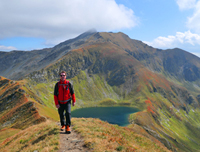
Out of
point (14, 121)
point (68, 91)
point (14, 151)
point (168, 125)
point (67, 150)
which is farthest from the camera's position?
point (168, 125)

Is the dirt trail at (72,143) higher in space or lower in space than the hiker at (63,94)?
lower

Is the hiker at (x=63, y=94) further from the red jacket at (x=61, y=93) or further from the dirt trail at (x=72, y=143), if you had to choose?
the dirt trail at (x=72, y=143)

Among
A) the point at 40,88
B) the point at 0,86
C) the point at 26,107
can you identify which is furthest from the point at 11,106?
the point at 40,88

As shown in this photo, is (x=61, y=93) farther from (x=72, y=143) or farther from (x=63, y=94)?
(x=72, y=143)

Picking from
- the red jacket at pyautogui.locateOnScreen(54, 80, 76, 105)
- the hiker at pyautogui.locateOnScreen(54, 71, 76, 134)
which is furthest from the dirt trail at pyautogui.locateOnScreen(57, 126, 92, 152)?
the red jacket at pyautogui.locateOnScreen(54, 80, 76, 105)

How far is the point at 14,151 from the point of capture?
12.5 m

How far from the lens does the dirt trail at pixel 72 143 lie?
10281mm

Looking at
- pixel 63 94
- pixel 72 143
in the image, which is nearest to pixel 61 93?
pixel 63 94

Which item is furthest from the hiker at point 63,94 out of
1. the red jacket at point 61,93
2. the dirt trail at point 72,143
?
the dirt trail at point 72,143

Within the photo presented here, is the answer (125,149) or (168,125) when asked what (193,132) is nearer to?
(168,125)

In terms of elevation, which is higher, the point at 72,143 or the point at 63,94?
the point at 63,94

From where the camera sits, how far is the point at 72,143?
11398 mm

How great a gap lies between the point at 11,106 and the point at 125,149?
8806 centimetres

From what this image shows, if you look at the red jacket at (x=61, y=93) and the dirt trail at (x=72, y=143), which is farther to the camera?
the red jacket at (x=61, y=93)
